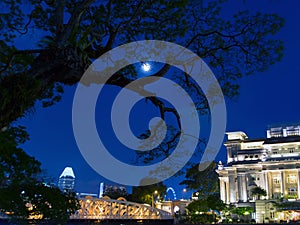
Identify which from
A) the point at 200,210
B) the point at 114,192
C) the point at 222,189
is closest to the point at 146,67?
the point at 200,210

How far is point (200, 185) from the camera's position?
6084 cm

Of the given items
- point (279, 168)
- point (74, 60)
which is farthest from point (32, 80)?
point (279, 168)

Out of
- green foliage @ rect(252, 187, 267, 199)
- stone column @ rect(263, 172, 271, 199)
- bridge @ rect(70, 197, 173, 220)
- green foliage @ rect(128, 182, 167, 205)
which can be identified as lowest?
bridge @ rect(70, 197, 173, 220)

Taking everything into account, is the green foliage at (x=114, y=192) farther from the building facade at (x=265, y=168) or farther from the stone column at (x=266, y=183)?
the stone column at (x=266, y=183)

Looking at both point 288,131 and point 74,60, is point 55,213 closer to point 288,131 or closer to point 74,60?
point 74,60

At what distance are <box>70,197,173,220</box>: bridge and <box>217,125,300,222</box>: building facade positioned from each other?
40.4 m

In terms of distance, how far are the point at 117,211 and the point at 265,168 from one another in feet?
161

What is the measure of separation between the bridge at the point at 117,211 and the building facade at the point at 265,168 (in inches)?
1589

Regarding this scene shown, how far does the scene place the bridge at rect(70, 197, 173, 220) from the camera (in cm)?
5031

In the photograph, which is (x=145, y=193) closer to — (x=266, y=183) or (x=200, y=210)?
(x=200, y=210)

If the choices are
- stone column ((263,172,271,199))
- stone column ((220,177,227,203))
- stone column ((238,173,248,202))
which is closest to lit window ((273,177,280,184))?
stone column ((263,172,271,199))

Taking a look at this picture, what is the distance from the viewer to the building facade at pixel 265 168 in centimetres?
9094

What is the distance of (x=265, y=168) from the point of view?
304 feet

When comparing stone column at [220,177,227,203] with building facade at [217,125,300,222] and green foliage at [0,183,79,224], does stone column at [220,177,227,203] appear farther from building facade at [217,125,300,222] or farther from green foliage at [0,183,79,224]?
green foliage at [0,183,79,224]
